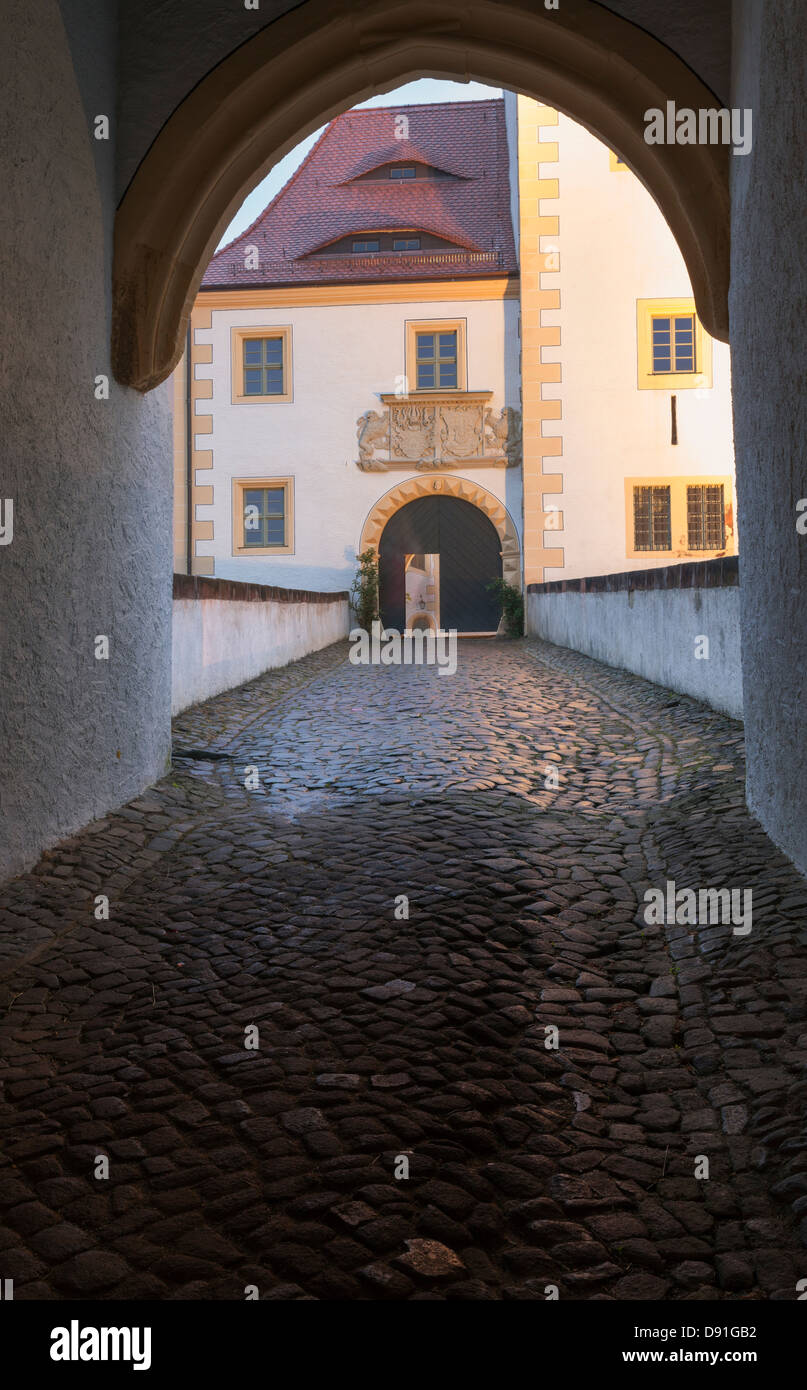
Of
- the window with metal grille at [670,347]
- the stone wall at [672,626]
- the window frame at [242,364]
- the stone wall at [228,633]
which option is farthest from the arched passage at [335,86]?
the window frame at [242,364]

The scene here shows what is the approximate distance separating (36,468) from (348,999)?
244 cm

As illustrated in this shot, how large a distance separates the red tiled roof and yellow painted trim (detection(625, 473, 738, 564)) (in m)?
4.93

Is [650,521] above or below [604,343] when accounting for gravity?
below

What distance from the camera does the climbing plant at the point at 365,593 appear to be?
68.1ft

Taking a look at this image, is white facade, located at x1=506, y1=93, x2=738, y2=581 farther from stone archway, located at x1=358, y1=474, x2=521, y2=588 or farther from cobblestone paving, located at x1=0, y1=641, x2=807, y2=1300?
cobblestone paving, located at x1=0, y1=641, x2=807, y2=1300

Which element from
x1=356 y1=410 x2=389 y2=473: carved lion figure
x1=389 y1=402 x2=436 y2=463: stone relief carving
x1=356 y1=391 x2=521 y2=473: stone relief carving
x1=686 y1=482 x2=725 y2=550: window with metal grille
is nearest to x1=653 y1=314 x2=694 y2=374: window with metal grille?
x1=686 y1=482 x2=725 y2=550: window with metal grille

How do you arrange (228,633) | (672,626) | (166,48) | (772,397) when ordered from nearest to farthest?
(772,397) < (166,48) < (672,626) < (228,633)

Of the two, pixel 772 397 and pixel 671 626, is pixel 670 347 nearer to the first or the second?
pixel 671 626

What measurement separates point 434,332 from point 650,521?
222 inches

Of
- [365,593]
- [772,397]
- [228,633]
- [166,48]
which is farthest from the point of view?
[365,593]

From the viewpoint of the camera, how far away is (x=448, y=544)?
21.3 metres

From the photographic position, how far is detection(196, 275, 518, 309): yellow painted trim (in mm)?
20828

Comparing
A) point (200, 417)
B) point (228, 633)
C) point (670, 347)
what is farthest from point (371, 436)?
point (228, 633)

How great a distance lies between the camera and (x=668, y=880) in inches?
169
